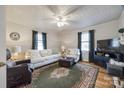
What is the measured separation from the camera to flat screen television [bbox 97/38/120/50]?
361cm

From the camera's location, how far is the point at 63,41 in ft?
18.5

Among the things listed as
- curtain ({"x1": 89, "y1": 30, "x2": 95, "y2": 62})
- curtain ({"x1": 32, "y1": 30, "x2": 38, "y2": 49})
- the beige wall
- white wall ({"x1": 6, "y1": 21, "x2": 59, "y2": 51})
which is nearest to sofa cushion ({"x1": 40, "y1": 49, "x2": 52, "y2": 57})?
curtain ({"x1": 32, "y1": 30, "x2": 38, "y2": 49})

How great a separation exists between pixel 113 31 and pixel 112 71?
2.13m

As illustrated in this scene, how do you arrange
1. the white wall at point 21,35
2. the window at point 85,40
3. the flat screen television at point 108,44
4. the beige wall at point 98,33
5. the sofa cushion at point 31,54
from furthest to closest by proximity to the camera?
the window at point 85,40 → the beige wall at point 98,33 → the sofa cushion at point 31,54 → the white wall at point 21,35 → the flat screen television at point 108,44

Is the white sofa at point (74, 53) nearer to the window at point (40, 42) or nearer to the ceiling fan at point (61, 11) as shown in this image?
the window at point (40, 42)

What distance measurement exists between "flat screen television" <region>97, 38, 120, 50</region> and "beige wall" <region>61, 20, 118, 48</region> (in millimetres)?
381

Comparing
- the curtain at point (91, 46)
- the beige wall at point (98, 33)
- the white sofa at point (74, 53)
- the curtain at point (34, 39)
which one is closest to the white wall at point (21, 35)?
the curtain at point (34, 39)

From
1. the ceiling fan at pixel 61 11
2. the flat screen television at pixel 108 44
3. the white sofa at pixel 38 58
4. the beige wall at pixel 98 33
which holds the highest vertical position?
the ceiling fan at pixel 61 11

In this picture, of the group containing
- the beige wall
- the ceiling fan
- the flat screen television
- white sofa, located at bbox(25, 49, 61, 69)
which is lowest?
white sofa, located at bbox(25, 49, 61, 69)

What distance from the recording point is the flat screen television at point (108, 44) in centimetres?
361

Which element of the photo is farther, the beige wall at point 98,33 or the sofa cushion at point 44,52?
the sofa cushion at point 44,52

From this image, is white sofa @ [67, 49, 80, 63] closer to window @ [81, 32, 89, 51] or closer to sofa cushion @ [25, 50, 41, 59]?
window @ [81, 32, 89, 51]

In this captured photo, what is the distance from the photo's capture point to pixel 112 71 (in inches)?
117
